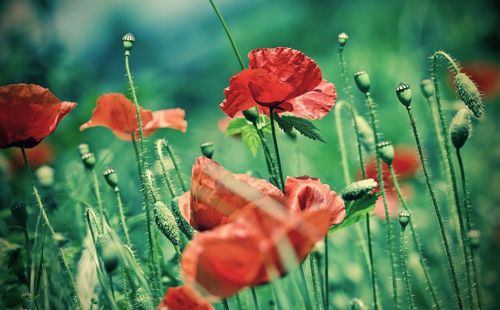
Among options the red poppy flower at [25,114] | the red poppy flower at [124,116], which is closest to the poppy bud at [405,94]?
the red poppy flower at [124,116]

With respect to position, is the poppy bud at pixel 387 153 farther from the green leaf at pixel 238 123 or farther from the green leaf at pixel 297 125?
the green leaf at pixel 238 123

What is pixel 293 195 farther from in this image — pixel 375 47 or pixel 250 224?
pixel 375 47

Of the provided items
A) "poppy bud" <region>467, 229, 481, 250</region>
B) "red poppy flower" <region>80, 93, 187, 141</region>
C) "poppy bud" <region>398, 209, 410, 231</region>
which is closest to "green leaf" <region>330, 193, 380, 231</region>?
"poppy bud" <region>398, 209, 410, 231</region>

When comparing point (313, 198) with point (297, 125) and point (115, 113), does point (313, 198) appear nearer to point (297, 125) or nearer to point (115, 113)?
point (297, 125)

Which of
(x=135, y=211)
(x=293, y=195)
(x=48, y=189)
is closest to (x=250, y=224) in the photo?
(x=293, y=195)

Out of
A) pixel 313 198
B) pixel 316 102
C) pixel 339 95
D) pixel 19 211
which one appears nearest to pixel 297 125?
pixel 316 102

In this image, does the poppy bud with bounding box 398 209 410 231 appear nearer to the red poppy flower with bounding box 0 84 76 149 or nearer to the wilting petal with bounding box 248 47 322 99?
the wilting petal with bounding box 248 47 322 99
